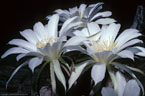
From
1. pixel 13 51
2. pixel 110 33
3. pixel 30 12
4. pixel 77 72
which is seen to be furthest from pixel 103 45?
A: pixel 30 12

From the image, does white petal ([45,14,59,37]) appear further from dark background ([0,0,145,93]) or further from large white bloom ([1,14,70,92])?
dark background ([0,0,145,93])

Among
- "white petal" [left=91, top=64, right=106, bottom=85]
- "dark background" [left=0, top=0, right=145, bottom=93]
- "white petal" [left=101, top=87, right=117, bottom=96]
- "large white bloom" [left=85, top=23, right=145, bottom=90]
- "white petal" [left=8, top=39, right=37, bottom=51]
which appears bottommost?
"white petal" [left=101, top=87, right=117, bottom=96]

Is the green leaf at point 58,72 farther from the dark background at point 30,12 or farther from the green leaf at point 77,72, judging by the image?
the dark background at point 30,12

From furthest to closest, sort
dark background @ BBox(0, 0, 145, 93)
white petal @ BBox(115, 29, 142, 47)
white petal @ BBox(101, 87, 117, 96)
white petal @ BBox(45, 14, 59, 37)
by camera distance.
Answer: dark background @ BBox(0, 0, 145, 93) → white petal @ BBox(45, 14, 59, 37) → white petal @ BBox(115, 29, 142, 47) → white petal @ BBox(101, 87, 117, 96)

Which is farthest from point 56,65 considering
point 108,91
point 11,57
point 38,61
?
point 11,57

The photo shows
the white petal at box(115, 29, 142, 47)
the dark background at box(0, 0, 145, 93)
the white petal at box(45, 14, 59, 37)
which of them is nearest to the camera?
the white petal at box(115, 29, 142, 47)

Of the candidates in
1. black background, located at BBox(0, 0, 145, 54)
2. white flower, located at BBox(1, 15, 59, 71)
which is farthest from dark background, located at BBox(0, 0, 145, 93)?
white flower, located at BBox(1, 15, 59, 71)
